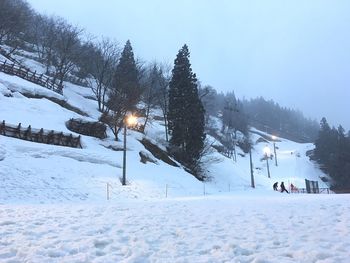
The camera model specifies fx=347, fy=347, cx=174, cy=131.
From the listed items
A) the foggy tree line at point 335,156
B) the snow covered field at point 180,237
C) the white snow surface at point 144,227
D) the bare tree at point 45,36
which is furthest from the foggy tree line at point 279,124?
the snow covered field at point 180,237

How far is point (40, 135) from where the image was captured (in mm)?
30250

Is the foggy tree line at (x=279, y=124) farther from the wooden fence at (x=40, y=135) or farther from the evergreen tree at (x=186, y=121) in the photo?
the wooden fence at (x=40, y=135)

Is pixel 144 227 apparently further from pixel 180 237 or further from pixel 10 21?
pixel 10 21

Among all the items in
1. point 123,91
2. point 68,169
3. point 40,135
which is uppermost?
point 123,91

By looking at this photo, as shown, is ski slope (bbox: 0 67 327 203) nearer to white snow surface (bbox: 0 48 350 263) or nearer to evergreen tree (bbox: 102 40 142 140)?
white snow surface (bbox: 0 48 350 263)

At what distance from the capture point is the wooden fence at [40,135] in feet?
92.8

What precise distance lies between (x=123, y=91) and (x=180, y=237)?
138 feet

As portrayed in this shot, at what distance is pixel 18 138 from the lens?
1120 inches

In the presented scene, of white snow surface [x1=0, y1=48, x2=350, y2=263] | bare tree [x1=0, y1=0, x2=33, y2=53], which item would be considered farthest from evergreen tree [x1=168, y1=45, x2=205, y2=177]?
bare tree [x1=0, y1=0, x2=33, y2=53]

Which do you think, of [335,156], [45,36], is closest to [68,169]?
[45,36]

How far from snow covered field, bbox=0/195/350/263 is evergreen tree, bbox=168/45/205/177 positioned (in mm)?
30364

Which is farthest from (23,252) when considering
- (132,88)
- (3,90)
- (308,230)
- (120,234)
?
(132,88)

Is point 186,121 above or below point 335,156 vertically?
below

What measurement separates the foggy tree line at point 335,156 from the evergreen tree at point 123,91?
1798 inches
